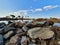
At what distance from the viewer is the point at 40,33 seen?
276 cm

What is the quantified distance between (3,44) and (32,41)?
0.60 m

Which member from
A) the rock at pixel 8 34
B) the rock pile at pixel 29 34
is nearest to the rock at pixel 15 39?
the rock pile at pixel 29 34

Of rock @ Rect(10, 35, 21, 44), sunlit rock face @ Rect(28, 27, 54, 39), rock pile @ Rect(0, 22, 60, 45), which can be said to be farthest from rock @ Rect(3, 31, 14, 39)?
sunlit rock face @ Rect(28, 27, 54, 39)

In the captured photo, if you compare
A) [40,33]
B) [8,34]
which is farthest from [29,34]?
[8,34]

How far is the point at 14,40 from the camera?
9.53 ft

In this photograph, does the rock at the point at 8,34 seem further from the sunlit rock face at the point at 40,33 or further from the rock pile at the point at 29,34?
the sunlit rock face at the point at 40,33

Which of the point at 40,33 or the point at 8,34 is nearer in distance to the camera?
the point at 40,33

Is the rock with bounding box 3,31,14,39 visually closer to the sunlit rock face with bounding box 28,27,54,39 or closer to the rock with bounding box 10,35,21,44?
the rock with bounding box 10,35,21,44

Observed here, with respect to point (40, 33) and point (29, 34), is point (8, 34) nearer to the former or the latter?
point (29, 34)

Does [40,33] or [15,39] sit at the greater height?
[40,33]

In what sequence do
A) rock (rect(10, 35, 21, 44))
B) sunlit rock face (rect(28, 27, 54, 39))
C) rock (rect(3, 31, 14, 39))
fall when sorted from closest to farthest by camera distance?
1. sunlit rock face (rect(28, 27, 54, 39))
2. rock (rect(10, 35, 21, 44))
3. rock (rect(3, 31, 14, 39))

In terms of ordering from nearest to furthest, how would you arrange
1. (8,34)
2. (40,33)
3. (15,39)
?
(40,33)
(15,39)
(8,34)

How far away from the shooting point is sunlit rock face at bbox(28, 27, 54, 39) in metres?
2.70

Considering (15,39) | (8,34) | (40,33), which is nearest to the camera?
(40,33)
